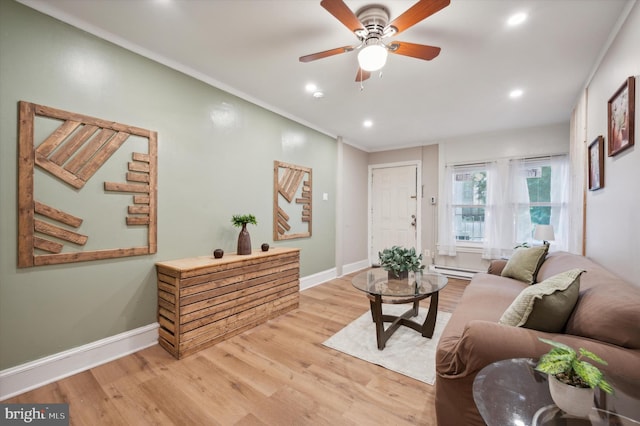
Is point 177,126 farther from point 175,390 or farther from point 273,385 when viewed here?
point 273,385

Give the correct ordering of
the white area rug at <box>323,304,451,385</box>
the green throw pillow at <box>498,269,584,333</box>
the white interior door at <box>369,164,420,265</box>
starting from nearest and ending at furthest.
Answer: the green throw pillow at <box>498,269,584,333</box>, the white area rug at <box>323,304,451,385</box>, the white interior door at <box>369,164,420,265</box>

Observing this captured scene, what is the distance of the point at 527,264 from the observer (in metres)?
2.68

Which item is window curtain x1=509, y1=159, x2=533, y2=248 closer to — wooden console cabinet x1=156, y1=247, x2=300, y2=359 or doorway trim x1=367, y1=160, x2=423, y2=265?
doorway trim x1=367, y1=160, x2=423, y2=265

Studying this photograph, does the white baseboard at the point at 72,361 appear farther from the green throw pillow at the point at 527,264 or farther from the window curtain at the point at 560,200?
the window curtain at the point at 560,200

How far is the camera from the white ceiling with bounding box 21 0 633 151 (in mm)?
1832

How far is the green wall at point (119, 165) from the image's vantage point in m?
1.73

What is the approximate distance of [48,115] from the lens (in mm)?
1850

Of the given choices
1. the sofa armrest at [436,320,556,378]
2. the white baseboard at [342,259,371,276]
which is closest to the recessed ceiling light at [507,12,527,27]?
the sofa armrest at [436,320,556,378]

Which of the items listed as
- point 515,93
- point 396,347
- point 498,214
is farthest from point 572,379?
point 498,214

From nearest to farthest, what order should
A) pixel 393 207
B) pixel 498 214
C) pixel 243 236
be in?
1. pixel 243 236
2. pixel 498 214
3. pixel 393 207

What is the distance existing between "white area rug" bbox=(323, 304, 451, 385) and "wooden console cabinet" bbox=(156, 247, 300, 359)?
0.86 metres

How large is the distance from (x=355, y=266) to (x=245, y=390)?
147 inches

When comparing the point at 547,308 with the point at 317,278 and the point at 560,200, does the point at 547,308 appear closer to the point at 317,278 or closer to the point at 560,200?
the point at 317,278

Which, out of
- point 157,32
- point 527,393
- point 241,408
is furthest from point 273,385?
point 157,32
